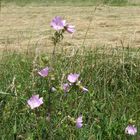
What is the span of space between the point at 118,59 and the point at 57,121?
1202 millimetres

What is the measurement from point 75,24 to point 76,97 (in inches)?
213

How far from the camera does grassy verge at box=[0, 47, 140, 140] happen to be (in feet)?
7.20

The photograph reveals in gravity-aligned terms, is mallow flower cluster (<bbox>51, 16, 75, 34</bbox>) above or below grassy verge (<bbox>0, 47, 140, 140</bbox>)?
above

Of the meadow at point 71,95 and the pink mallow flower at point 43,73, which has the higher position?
the pink mallow flower at point 43,73

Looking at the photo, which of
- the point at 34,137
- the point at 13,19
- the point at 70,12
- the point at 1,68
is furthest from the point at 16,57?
the point at 70,12

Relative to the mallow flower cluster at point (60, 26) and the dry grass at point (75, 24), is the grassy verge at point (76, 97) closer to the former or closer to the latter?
the mallow flower cluster at point (60, 26)

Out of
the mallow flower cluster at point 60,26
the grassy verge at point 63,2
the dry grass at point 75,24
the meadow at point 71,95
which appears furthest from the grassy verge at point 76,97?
the grassy verge at point 63,2

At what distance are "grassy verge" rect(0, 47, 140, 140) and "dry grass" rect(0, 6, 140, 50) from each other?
180 centimetres

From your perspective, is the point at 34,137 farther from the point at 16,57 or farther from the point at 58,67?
the point at 16,57

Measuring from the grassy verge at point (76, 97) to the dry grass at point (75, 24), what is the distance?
71.1 inches

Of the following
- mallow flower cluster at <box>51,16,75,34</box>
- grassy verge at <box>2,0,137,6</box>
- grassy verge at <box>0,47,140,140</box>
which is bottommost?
grassy verge at <box>2,0,137,6</box>

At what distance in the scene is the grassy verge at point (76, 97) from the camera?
2.20 m

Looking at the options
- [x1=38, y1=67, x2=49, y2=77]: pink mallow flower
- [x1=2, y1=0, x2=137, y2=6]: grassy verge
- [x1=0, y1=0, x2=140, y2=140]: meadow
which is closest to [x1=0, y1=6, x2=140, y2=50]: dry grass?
[x1=2, y1=0, x2=137, y2=6]: grassy verge

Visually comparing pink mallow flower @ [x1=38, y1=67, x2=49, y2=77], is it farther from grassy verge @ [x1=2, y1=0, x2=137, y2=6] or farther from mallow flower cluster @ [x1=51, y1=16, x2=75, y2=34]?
grassy verge @ [x1=2, y1=0, x2=137, y2=6]
